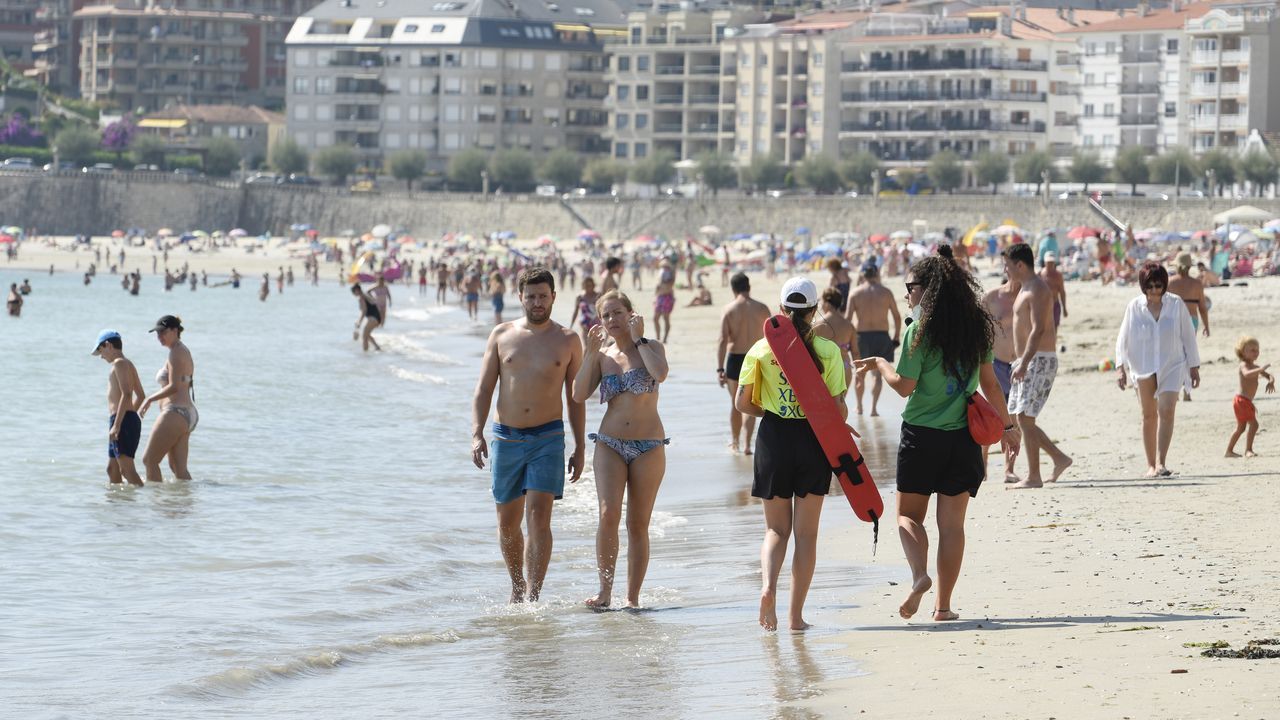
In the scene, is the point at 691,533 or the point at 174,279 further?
the point at 174,279

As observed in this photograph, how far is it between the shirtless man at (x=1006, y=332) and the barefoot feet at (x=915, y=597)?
11.3 feet

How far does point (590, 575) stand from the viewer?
9203 mm

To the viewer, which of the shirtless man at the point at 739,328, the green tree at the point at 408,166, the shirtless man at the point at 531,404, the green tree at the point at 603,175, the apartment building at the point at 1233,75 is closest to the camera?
the shirtless man at the point at 531,404

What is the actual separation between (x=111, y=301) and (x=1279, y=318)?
4769cm

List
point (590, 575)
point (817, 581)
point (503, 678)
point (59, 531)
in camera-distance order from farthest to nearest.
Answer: point (59, 531) < point (590, 575) < point (817, 581) < point (503, 678)

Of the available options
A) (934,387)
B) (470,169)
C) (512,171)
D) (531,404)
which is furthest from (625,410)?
(470,169)

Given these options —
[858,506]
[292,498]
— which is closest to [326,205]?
[292,498]

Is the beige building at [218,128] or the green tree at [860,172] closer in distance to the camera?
the green tree at [860,172]

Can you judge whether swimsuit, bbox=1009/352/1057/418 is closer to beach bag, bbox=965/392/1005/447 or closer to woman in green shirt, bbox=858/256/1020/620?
woman in green shirt, bbox=858/256/1020/620

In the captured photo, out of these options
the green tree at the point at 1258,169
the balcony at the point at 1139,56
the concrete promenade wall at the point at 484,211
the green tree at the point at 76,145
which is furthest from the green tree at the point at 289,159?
the green tree at the point at 1258,169

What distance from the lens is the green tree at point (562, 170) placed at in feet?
322

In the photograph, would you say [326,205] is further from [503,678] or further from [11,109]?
[503,678]

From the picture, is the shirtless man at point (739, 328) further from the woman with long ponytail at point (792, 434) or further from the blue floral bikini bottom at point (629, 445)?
the woman with long ponytail at point (792, 434)

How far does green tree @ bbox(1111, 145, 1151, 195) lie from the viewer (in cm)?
8019
